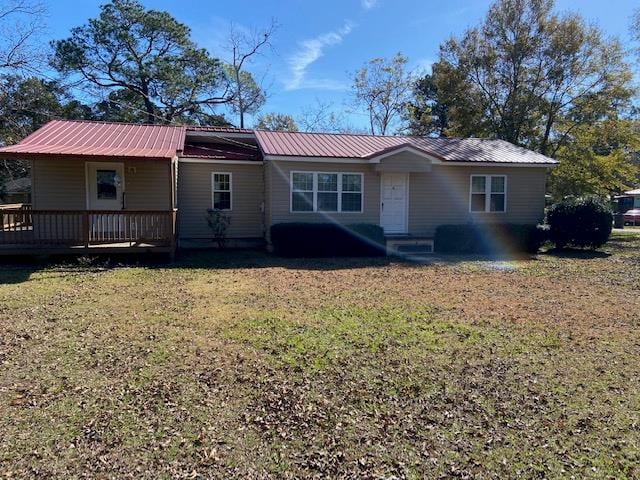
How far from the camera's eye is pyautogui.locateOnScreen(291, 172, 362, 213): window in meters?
14.1

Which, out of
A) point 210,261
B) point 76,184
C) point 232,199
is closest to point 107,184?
point 76,184

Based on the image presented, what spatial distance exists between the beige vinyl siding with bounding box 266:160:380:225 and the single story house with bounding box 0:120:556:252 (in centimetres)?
3

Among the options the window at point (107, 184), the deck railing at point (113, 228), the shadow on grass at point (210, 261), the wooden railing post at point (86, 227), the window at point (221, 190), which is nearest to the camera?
the shadow on grass at point (210, 261)

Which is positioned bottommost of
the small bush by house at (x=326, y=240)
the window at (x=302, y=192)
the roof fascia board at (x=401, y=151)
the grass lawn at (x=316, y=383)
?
the grass lawn at (x=316, y=383)

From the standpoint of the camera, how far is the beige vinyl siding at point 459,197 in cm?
1532

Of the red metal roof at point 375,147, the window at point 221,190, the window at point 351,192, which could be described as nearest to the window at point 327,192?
the window at point 351,192

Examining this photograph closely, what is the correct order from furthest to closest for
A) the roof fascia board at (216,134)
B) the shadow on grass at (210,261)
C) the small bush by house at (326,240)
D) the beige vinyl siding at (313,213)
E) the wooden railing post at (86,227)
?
the roof fascia board at (216,134) → the beige vinyl siding at (313,213) → the small bush by house at (326,240) → the wooden railing post at (86,227) → the shadow on grass at (210,261)

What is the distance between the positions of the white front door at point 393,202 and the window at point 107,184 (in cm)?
827

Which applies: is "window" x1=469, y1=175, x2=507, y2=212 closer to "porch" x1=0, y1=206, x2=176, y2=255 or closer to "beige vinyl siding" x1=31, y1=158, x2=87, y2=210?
"porch" x1=0, y1=206, x2=176, y2=255

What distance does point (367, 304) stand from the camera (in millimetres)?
7555

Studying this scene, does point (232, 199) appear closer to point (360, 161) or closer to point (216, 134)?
point (216, 134)

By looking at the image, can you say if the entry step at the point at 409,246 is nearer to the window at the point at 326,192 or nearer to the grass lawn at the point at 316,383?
the window at the point at 326,192

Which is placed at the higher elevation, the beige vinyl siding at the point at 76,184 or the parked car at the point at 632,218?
the beige vinyl siding at the point at 76,184

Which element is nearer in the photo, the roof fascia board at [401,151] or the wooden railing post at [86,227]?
the wooden railing post at [86,227]
